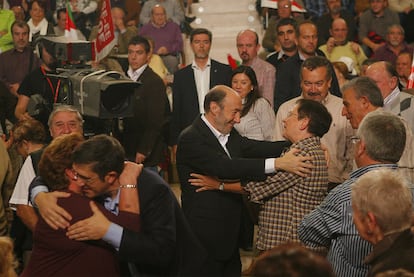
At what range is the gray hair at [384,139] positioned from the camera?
4.19 metres

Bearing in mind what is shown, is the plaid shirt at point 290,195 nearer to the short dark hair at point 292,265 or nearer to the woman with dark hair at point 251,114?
the woman with dark hair at point 251,114

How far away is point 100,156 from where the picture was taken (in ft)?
13.0

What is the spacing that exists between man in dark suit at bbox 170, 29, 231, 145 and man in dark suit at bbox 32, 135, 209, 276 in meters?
3.83

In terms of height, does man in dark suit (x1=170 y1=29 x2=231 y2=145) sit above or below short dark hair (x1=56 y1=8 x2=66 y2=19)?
below

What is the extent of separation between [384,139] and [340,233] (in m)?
0.49

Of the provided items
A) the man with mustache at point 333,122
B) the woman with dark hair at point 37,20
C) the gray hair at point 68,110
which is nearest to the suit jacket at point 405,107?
the man with mustache at point 333,122

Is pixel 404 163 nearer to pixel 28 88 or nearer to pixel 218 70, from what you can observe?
pixel 218 70

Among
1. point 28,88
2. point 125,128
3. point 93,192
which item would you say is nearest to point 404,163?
point 93,192

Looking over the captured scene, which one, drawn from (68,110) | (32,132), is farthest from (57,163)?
(32,132)

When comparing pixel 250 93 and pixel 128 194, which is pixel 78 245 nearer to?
pixel 128 194

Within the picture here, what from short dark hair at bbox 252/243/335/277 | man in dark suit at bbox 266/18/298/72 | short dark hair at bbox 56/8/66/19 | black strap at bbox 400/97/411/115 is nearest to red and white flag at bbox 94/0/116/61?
man in dark suit at bbox 266/18/298/72

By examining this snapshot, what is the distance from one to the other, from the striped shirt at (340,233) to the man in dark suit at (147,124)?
152 inches

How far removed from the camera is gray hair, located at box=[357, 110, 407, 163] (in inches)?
165

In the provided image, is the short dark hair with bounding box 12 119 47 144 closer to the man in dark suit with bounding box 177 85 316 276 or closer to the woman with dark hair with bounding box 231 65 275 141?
the man in dark suit with bounding box 177 85 316 276
